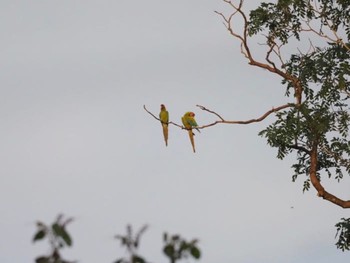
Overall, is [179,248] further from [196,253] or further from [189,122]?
[189,122]

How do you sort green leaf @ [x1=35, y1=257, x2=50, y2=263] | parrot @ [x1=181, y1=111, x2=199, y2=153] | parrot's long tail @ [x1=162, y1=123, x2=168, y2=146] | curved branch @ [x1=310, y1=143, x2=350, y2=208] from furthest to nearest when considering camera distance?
parrot @ [x1=181, y1=111, x2=199, y2=153] → parrot's long tail @ [x1=162, y1=123, x2=168, y2=146] → curved branch @ [x1=310, y1=143, x2=350, y2=208] → green leaf @ [x1=35, y1=257, x2=50, y2=263]

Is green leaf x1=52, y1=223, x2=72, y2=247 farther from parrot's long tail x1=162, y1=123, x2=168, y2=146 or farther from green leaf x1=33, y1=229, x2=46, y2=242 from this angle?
parrot's long tail x1=162, y1=123, x2=168, y2=146

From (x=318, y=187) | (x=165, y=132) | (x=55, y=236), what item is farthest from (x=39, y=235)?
(x=165, y=132)

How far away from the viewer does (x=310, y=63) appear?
16.1m

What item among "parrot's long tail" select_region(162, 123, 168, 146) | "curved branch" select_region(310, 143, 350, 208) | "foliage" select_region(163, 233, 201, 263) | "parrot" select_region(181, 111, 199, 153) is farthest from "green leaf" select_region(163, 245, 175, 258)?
"curved branch" select_region(310, 143, 350, 208)

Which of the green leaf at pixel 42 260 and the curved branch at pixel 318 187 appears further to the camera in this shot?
the curved branch at pixel 318 187

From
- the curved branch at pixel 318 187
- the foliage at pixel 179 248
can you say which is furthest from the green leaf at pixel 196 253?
the curved branch at pixel 318 187

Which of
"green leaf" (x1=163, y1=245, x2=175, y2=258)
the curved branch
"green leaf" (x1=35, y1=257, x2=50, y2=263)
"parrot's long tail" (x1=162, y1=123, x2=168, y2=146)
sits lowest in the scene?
"green leaf" (x1=35, y1=257, x2=50, y2=263)

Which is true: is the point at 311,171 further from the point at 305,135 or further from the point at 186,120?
the point at 186,120

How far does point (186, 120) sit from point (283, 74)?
6.83ft

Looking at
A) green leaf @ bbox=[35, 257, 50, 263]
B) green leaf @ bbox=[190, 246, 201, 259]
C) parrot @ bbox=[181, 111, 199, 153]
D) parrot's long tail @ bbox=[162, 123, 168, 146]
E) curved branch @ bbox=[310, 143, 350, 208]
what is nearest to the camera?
green leaf @ bbox=[35, 257, 50, 263]

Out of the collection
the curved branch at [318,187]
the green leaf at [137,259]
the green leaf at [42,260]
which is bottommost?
the green leaf at [42,260]

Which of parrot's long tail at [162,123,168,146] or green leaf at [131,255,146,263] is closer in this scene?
green leaf at [131,255,146,263]

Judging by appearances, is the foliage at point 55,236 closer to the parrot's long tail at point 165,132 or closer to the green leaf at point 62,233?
the green leaf at point 62,233
